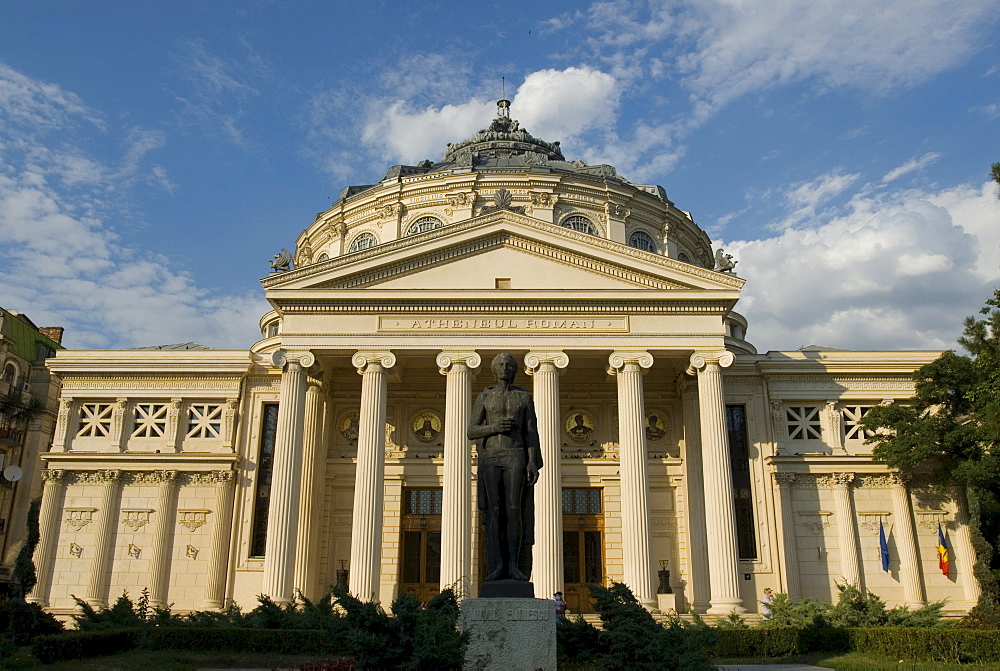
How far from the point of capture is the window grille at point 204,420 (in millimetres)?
35375

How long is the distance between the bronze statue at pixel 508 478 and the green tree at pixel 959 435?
866 inches

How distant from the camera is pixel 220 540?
33.7m

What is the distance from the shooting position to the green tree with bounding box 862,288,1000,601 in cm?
2970

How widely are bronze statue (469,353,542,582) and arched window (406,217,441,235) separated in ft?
101

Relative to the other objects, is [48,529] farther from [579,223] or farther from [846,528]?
[846,528]

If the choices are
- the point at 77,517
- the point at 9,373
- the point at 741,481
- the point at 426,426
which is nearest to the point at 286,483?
the point at 426,426

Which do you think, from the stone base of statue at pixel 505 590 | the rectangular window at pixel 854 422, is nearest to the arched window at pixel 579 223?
the rectangular window at pixel 854 422

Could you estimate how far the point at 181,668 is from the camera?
1680 centimetres

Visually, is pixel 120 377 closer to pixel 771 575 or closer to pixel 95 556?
pixel 95 556

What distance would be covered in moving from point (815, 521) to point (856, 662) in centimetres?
1529

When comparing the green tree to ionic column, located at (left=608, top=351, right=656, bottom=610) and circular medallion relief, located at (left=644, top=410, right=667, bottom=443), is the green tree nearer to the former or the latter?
circular medallion relief, located at (left=644, top=410, right=667, bottom=443)

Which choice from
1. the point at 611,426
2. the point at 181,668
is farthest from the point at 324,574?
the point at 181,668

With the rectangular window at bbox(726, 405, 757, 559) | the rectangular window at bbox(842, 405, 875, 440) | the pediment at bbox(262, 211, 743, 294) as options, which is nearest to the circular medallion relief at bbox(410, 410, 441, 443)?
the pediment at bbox(262, 211, 743, 294)

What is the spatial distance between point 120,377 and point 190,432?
3760 mm
